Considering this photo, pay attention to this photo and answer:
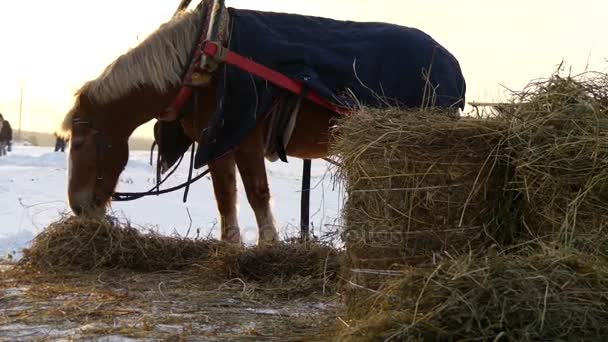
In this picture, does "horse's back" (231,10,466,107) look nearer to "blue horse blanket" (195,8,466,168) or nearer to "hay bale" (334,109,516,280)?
"blue horse blanket" (195,8,466,168)

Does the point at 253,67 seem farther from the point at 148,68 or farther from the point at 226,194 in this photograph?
the point at 226,194

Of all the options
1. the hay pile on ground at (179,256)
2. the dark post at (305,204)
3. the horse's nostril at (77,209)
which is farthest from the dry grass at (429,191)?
the horse's nostril at (77,209)

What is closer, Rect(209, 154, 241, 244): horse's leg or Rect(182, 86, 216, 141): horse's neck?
Rect(182, 86, 216, 141): horse's neck

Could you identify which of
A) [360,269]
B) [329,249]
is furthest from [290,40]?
[360,269]

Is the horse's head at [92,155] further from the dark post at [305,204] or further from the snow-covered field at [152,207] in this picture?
the dark post at [305,204]

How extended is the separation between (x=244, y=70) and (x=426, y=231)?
2443 millimetres

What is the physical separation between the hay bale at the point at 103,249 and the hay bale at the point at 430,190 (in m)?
2.11

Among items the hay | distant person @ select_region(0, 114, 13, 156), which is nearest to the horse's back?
the hay

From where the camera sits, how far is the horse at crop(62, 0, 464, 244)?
471cm

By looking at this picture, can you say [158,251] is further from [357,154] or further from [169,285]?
[357,154]

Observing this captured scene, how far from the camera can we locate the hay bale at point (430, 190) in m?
2.33

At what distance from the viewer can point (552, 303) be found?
179 centimetres

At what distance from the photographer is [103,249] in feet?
14.2

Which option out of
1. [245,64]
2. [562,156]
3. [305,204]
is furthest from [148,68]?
[562,156]
